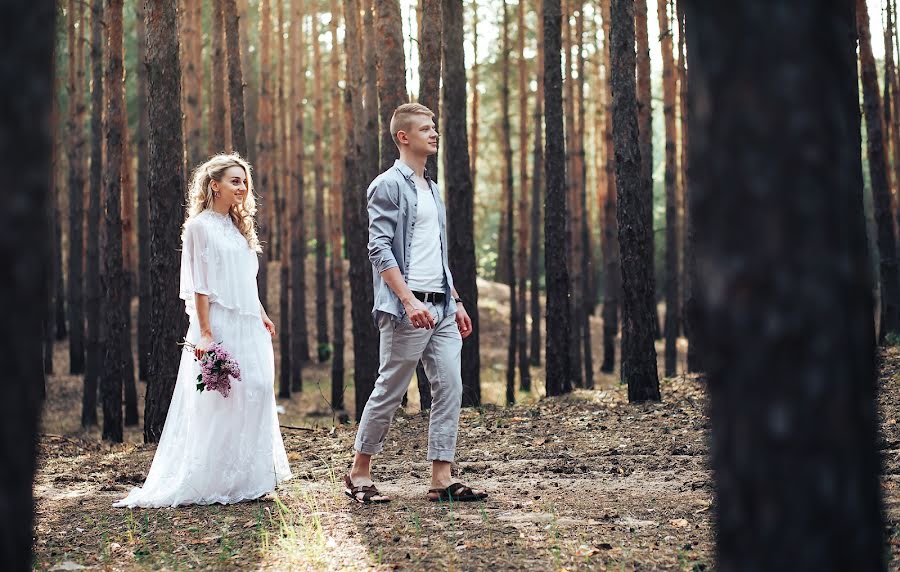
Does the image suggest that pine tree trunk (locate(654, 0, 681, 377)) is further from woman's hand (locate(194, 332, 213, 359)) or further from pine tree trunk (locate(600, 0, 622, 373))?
woman's hand (locate(194, 332, 213, 359))

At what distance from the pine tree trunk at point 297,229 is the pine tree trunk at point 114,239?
7.40 meters

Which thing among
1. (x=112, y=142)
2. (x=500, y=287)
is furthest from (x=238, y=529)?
(x=500, y=287)

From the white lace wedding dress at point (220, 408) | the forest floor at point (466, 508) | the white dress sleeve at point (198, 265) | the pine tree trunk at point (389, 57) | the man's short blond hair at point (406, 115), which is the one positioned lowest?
the forest floor at point (466, 508)

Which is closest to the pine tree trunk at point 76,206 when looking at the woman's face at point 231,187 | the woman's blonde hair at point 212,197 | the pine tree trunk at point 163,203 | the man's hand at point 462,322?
the pine tree trunk at point 163,203

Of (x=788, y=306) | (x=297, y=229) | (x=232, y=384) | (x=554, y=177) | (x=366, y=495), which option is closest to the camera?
(x=788, y=306)

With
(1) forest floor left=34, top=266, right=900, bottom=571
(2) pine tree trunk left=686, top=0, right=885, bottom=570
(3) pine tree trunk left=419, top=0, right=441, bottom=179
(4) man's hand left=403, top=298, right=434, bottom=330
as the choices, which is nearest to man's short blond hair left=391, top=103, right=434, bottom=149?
(4) man's hand left=403, top=298, right=434, bottom=330

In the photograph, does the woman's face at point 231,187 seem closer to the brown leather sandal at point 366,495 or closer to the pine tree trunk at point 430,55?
the brown leather sandal at point 366,495

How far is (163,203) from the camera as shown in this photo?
975cm

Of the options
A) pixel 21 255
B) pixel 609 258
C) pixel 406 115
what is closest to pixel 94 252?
pixel 609 258

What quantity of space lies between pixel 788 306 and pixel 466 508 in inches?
151

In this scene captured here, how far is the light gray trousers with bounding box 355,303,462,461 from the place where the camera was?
18.0 ft

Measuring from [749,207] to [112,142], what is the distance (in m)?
11.4

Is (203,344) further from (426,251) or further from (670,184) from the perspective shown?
(670,184)

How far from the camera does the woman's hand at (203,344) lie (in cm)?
596
